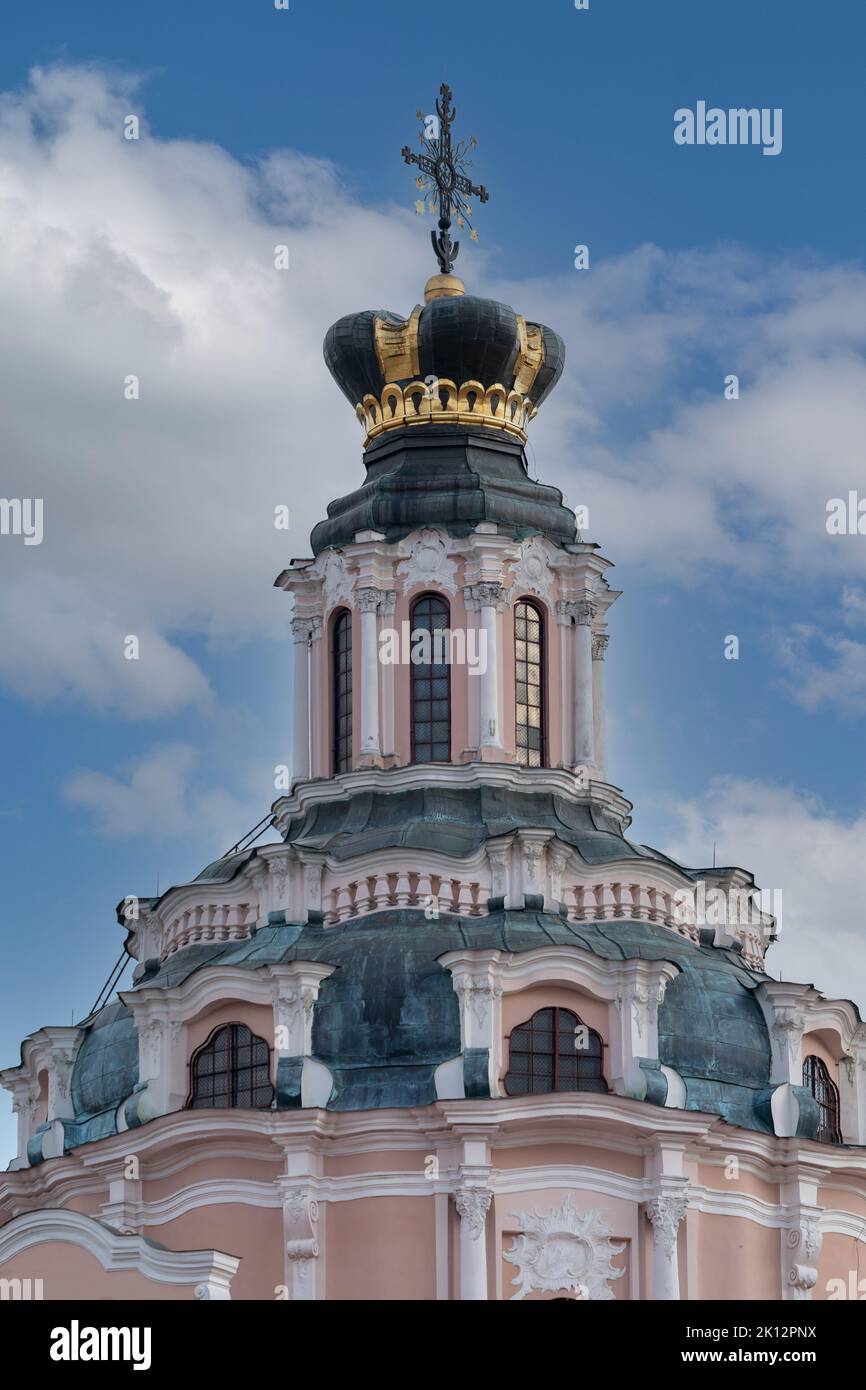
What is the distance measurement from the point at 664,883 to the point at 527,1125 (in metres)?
5.31

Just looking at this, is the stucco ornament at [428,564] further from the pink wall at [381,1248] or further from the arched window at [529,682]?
the pink wall at [381,1248]

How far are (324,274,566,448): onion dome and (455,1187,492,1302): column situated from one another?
44.5 ft

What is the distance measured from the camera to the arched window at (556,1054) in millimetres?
41469

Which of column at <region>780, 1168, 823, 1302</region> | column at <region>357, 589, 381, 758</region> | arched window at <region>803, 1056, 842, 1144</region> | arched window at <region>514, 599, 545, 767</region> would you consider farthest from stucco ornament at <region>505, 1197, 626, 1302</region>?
column at <region>357, 589, 381, 758</region>

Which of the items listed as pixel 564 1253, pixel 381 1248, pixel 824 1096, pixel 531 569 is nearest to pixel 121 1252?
pixel 381 1248

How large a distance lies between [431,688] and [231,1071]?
7328 mm

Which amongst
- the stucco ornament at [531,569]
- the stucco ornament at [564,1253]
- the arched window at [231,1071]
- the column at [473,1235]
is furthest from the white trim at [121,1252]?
the stucco ornament at [531,569]

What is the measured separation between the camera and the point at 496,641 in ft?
154

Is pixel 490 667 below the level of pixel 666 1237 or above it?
above

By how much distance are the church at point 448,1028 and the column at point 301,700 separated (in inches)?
1.8

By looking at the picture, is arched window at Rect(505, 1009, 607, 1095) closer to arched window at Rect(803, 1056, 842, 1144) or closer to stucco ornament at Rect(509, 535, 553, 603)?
arched window at Rect(803, 1056, 842, 1144)

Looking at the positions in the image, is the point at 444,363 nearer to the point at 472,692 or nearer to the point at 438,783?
the point at 472,692

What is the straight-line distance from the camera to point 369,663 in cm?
4700

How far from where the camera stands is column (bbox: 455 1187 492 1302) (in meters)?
39.9
